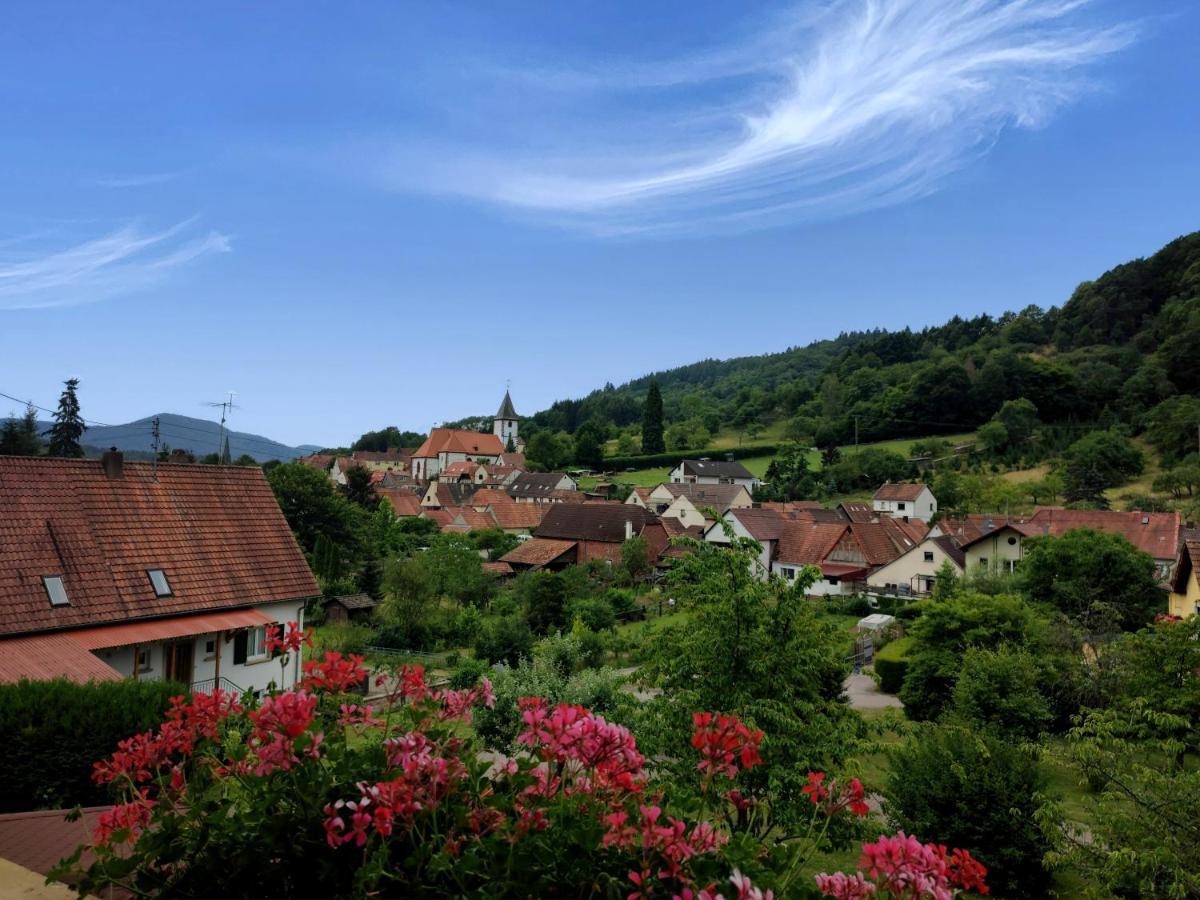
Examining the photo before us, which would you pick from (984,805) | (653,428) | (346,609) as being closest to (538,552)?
(346,609)

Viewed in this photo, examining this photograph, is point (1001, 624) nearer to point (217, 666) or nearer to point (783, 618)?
point (783, 618)

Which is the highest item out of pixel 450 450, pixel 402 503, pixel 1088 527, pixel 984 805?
pixel 450 450

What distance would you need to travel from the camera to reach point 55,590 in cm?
1480

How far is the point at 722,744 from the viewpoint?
9.32 ft

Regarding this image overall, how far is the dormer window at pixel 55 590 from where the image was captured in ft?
48.1

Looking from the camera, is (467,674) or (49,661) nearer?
(49,661)

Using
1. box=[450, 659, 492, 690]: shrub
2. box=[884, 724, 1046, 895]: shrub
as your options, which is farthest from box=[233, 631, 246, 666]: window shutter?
box=[884, 724, 1046, 895]: shrub

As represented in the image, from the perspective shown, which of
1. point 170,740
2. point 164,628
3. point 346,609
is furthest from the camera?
point 346,609

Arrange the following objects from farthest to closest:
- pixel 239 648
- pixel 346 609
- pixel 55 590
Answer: pixel 346 609 < pixel 239 648 < pixel 55 590

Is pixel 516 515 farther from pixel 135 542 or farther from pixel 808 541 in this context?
pixel 135 542

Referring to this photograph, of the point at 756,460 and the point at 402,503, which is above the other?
the point at 756,460

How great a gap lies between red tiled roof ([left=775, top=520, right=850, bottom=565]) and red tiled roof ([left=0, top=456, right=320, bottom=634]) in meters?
36.0

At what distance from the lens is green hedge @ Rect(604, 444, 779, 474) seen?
11069 centimetres

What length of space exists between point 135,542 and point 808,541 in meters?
41.1
